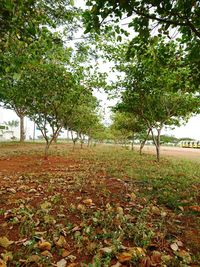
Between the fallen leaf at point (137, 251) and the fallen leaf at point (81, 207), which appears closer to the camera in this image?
the fallen leaf at point (137, 251)

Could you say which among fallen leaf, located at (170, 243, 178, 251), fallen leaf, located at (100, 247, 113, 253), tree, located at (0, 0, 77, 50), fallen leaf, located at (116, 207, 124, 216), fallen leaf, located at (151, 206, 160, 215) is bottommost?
fallen leaf, located at (170, 243, 178, 251)

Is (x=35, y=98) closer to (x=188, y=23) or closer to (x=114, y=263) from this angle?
(x=188, y=23)

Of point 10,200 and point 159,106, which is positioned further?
point 159,106

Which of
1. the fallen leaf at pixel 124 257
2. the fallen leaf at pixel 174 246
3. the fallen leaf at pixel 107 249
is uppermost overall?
the fallen leaf at pixel 107 249

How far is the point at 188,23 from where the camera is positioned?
17.1ft

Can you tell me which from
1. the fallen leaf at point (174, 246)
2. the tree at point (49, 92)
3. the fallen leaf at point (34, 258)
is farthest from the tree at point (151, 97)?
the fallen leaf at point (34, 258)

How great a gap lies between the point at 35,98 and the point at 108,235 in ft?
40.6

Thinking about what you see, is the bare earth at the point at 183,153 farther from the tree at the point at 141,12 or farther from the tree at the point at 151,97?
the tree at the point at 141,12

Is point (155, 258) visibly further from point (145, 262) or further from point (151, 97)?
point (151, 97)

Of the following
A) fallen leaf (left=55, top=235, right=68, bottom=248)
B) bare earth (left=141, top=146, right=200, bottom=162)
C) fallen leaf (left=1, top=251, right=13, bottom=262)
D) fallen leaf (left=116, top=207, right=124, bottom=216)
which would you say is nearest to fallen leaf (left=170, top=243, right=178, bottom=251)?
fallen leaf (left=116, top=207, right=124, bottom=216)

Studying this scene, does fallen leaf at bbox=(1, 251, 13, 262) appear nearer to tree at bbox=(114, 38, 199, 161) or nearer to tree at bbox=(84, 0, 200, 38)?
A: tree at bbox=(84, 0, 200, 38)

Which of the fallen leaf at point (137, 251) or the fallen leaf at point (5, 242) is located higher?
the fallen leaf at point (5, 242)

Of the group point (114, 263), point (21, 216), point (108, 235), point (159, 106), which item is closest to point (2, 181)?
point (21, 216)

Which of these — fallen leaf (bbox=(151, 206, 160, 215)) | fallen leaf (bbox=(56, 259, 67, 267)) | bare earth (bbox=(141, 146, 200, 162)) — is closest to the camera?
fallen leaf (bbox=(56, 259, 67, 267))
